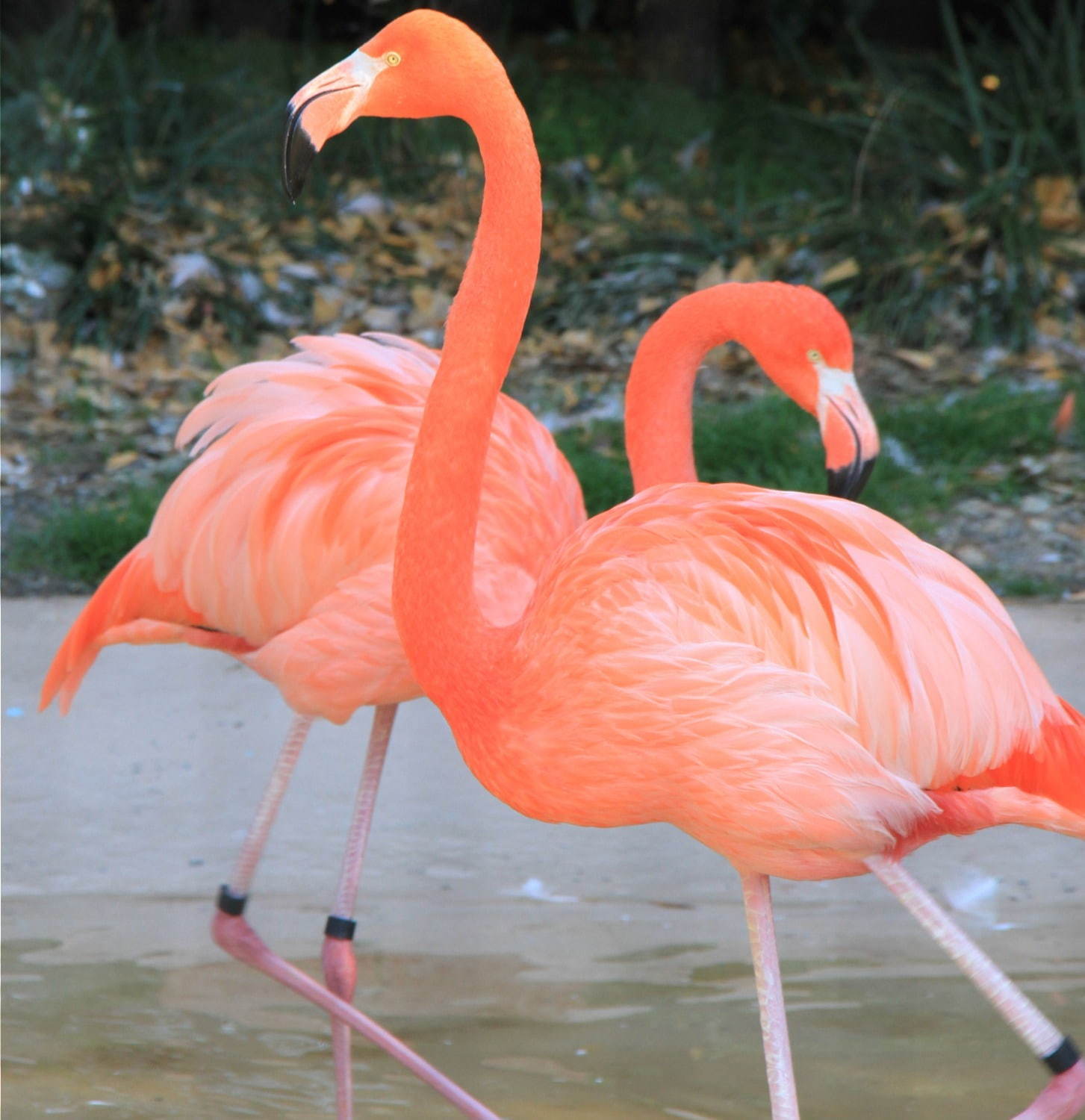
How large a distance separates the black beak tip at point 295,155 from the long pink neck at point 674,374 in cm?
87

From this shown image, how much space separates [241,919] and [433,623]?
1011 mm

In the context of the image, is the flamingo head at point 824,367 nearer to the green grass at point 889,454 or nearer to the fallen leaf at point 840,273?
the green grass at point 889,454

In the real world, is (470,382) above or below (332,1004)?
above

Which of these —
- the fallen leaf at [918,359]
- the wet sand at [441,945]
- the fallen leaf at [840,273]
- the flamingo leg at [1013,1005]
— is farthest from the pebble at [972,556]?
the flamingo leg at [1013,1005]

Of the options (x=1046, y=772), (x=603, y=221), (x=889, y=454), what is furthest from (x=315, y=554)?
(x=603, y=221)

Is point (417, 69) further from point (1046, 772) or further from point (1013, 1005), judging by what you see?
point (1013, 1005)

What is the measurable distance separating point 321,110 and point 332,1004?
1.42 m

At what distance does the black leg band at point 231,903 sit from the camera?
281 centimetres

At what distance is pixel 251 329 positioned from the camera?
6.36 metres

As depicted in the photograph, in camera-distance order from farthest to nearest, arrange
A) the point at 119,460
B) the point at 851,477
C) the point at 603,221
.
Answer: the point at 603,221, the point at 119,460, the point at 851,477

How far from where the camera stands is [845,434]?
253cm

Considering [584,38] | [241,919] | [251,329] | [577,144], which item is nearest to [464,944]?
[241,919]

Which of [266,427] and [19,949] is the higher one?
[266,427]

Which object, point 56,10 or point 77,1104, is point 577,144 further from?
point 77,1104
